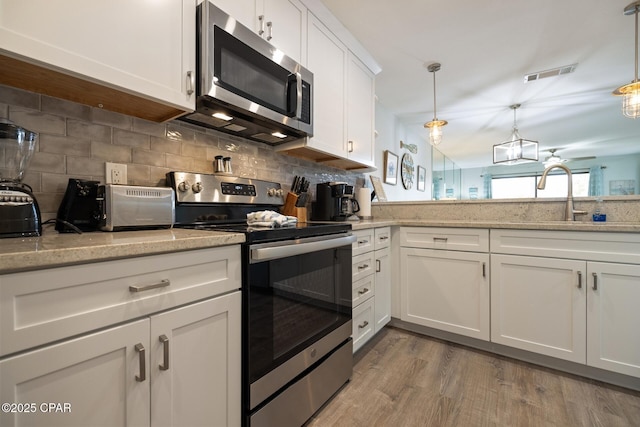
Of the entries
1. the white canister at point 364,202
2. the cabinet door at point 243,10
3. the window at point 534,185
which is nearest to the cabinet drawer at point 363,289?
the white canister at point 364,202

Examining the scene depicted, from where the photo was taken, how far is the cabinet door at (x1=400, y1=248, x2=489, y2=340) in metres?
1.95

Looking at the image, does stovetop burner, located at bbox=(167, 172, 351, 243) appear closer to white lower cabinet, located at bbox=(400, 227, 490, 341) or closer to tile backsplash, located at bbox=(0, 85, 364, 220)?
tile backsplash, located at bbox=(0, 85, 364, 220)

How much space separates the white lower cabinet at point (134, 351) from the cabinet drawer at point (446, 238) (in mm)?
1641

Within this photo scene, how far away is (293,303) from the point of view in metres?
1.21

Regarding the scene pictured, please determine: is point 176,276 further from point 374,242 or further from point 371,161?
point 371,161

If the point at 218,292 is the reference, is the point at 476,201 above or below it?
above

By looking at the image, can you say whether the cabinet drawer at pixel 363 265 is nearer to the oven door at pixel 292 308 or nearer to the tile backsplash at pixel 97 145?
the oven door at pixel 292 308

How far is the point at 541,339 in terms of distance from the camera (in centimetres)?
175

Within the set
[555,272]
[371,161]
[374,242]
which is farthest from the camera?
[371,161]

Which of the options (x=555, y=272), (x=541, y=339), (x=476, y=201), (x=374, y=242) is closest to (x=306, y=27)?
(x=374, y=242)

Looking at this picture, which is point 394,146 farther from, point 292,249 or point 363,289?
point 292,249

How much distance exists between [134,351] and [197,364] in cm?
21

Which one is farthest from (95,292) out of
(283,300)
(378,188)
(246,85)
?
(378,188)

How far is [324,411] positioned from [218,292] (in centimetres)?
93
